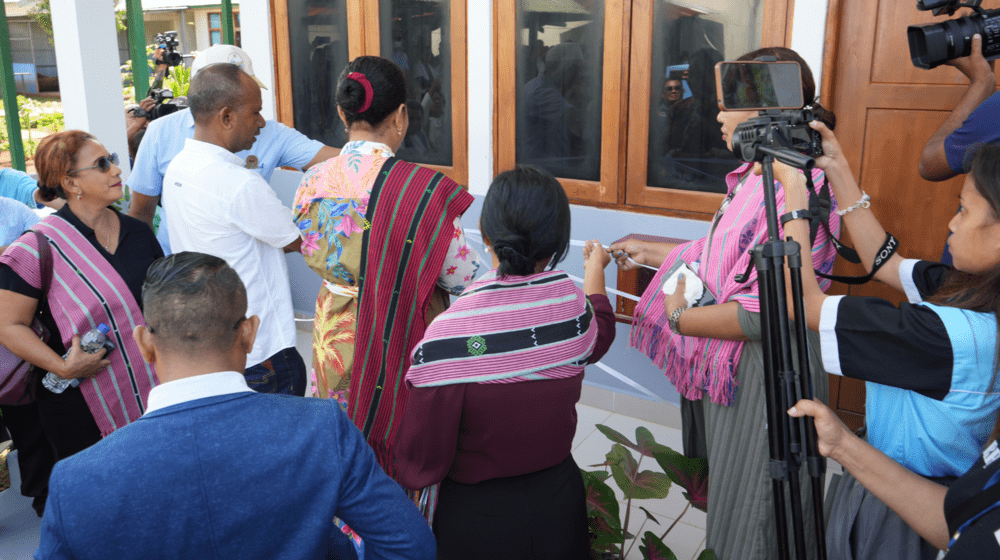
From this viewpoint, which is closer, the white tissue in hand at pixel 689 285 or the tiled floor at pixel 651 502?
the white tissue in hand at pixel 689 285

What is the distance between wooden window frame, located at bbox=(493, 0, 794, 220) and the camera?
294 centimetres

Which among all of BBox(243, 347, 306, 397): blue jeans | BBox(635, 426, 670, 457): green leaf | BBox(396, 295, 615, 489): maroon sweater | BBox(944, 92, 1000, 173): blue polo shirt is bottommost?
BBox(635, 426, 670, 457): green leaf

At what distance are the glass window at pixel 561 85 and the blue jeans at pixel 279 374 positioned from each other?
5.38 feet

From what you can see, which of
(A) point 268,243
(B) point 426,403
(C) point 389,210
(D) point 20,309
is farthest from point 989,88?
(D) point 20,309

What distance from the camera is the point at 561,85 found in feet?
10.5

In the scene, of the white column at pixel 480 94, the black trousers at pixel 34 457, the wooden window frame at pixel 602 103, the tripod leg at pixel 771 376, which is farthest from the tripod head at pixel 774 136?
the black trousers at pixel 34 457

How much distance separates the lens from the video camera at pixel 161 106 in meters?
3.44

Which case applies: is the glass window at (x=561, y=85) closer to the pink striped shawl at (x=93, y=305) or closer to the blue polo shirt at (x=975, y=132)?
the blue polo shirt at (x=975, y=132)

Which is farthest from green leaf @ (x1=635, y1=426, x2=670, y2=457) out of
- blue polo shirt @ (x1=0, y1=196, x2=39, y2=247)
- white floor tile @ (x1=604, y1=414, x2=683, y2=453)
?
blue polo shirt @ (x1=0, y1=196, x2=39, y2=247)

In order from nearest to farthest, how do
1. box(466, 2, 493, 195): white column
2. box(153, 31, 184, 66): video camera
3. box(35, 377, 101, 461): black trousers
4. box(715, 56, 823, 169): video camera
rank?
box(715, 56, 823, 169): video camera < box(35, 377, 101, 461): black trousers < box(466, 2, 493, 195): white column < box(153, 31, 184, 66): video camera

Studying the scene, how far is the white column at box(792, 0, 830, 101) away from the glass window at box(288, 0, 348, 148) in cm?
225

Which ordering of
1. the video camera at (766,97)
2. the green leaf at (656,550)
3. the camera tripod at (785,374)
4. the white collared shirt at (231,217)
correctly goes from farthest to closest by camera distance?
1. the white collared shirt at (231,217)
2. the green leaf at (656,550)
3. the video camera at (766,97)
4. the camera tripod at (785,374)

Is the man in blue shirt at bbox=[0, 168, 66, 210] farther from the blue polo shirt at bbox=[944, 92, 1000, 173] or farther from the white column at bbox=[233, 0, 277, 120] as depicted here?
the blue polo shirt at bbox=[944, 92, 1000, 173]

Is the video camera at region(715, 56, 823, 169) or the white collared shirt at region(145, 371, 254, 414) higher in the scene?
the video camera at region(715, 56, 823, 169)
